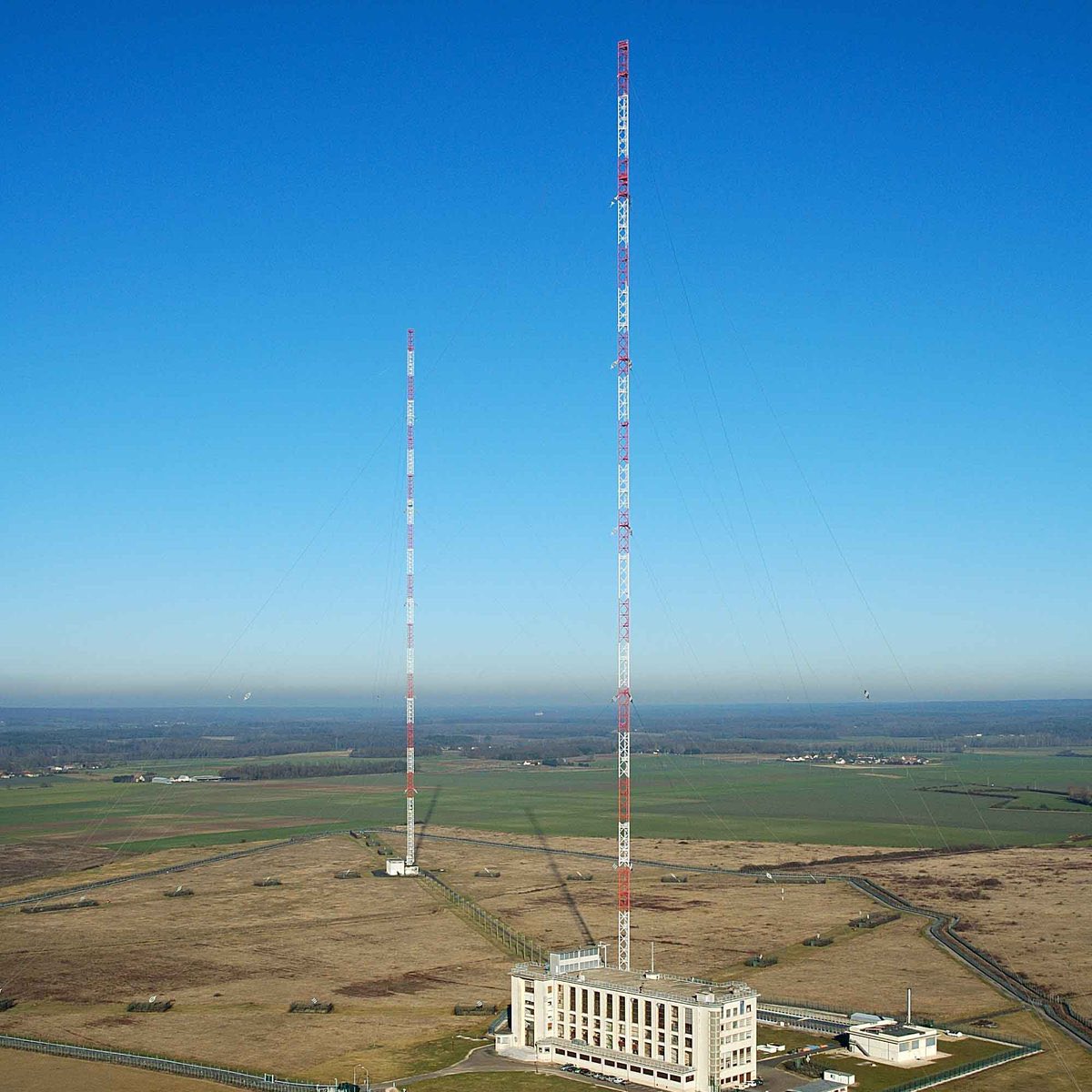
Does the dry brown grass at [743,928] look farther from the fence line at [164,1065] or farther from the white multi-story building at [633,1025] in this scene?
the fence line at [164,1065]

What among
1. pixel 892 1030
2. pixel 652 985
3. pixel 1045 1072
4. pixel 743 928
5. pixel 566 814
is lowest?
pixel 566 814

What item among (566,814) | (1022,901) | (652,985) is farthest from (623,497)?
(566,814)

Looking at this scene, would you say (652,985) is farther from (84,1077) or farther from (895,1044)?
(84,1077)

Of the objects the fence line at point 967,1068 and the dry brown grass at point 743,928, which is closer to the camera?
the fence line at point 967,1068

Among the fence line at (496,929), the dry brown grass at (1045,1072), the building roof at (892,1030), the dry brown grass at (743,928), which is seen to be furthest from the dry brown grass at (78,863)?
the dry brown grass at (1045,1072)

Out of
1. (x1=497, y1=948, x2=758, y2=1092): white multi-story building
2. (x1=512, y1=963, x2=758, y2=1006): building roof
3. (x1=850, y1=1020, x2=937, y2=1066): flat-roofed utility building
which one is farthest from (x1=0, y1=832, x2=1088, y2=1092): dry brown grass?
(x1=512, y1=963, x2=758, y2=1006): building roof

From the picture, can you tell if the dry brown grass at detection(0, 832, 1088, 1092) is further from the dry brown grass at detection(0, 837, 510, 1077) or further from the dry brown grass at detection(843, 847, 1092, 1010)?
the dry brown grass at detection(843, 847, 1092, 1010)
